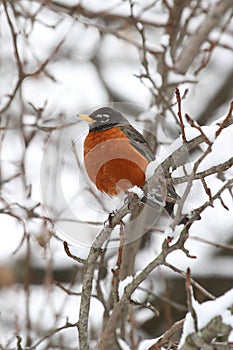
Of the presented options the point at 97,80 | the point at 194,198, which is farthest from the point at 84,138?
the point at 97,80

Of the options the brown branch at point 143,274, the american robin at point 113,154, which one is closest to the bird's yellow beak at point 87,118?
the american robin at point 113,154

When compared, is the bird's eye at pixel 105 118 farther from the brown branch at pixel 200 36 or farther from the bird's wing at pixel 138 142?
the brown branch at pixel 200 36

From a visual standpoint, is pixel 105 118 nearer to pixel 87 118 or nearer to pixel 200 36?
pixel 87 118

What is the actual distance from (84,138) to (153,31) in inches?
134

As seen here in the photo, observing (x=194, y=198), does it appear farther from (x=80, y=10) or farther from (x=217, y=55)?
(x=217, y=55)

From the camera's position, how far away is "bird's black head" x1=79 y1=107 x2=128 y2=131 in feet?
12.8

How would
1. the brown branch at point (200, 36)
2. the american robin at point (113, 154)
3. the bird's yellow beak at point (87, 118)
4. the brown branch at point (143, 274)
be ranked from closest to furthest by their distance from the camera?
the brown branch at point (143, 274) → the american robin at point (113, 154) → the bird's yellow beak at point (87, 118) → the brown branch at point (200, 36)

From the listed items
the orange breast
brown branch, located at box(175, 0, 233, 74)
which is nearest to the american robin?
the orange breast

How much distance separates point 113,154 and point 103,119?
28cm

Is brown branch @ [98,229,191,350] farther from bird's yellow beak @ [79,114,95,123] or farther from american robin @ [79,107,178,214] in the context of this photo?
bird's yellow beak @ [79,114,95,123]

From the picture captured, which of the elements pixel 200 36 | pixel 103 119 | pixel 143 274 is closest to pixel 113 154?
pixel 103 119

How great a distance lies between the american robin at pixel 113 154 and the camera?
3580 millimetres

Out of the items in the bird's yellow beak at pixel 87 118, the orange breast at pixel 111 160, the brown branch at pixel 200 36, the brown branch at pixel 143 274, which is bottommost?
the brown branch at pixel 143 274

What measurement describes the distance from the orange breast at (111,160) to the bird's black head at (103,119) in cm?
5
